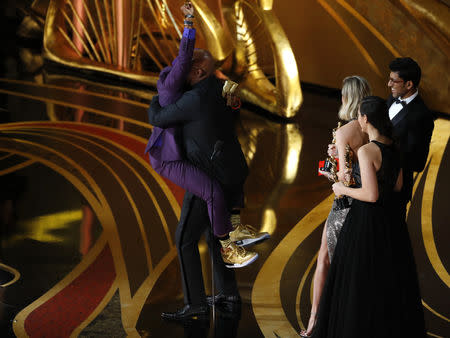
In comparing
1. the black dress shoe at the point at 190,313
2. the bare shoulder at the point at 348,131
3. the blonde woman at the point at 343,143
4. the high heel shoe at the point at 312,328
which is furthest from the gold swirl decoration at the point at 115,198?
the bare shoulder at the point at 348,131

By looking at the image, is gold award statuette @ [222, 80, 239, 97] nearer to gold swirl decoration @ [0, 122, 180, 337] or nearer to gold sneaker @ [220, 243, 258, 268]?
gold sneaker @ [220, 243, 258, 268]

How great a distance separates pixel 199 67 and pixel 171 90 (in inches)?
7.9

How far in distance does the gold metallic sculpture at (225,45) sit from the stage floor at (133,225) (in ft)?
1.95

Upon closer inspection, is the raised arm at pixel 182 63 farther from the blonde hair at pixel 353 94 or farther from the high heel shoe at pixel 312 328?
the high heel shoe at pixel 312 328

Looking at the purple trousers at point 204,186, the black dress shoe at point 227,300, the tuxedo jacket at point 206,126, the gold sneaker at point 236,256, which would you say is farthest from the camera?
the black dress shoe at point 227,300

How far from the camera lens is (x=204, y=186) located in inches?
151

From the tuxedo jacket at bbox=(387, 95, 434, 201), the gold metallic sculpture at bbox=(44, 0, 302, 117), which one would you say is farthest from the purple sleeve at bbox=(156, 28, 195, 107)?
the gold metallic sculpture at bbox=(44, 0, 302, 117)

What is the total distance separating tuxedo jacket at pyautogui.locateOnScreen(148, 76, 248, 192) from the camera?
12.3ft

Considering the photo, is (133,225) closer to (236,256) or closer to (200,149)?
(236,256)

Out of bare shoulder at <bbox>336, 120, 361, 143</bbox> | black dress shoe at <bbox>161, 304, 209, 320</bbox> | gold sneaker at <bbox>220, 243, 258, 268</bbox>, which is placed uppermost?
bare shoulder at <bbox>336, 120, 361, 143</bbox>

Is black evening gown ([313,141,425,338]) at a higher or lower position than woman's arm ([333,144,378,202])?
lower

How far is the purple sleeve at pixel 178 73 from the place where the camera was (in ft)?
12.0

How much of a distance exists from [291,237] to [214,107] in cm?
179

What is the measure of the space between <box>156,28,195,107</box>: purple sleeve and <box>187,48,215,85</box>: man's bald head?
0.07m
